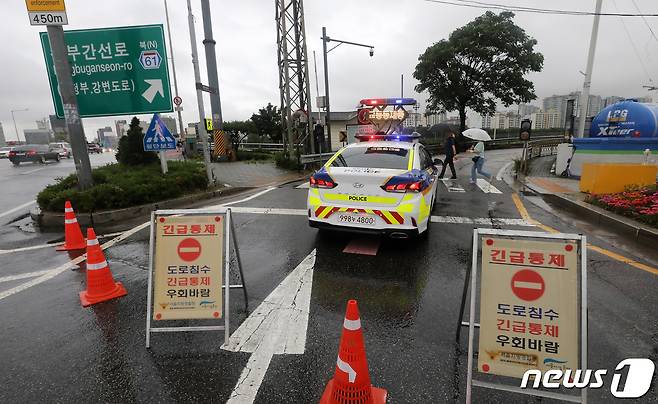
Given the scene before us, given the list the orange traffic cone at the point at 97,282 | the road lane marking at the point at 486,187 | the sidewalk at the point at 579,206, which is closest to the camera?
the orange traffic cone at the point at 97,282

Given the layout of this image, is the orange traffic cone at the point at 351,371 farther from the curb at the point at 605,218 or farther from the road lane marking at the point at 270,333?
the curb at the point at 605,218

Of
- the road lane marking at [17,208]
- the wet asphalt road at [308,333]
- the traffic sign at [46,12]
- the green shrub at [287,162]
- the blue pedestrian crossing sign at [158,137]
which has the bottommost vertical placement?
the wet asphalt road at [308,333]

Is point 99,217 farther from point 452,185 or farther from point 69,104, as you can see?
point 452,185

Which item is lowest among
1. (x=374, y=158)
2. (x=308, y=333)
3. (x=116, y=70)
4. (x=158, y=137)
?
(x=308, y=333)

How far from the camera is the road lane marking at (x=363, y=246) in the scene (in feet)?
17.3

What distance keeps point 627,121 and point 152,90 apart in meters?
17.3

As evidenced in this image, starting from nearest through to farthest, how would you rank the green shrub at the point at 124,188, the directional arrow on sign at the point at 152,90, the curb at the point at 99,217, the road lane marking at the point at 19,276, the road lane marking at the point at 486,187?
1. the road lane marking at the point at 19,276
2. the curb at the point at 99,217
3. the green shrub at the point at 124,188
4. the directional arrow on sign at the point at 152,90
5. the road lane marking at the point at 486,187

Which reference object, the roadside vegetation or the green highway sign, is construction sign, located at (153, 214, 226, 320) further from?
the green highway sign

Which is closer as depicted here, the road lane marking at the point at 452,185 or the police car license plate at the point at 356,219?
the police car license plate at the point at 356,219

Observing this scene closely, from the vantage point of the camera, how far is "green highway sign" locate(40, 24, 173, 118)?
28.4 ft

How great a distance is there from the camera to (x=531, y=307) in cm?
252

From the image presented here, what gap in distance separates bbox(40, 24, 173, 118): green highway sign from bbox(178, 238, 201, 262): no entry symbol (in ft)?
23.9

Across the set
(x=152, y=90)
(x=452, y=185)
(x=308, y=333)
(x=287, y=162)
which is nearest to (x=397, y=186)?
(x=308, y=333)

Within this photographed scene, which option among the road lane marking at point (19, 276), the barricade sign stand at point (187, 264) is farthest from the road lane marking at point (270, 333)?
the road lane marking at point (19, 276)
